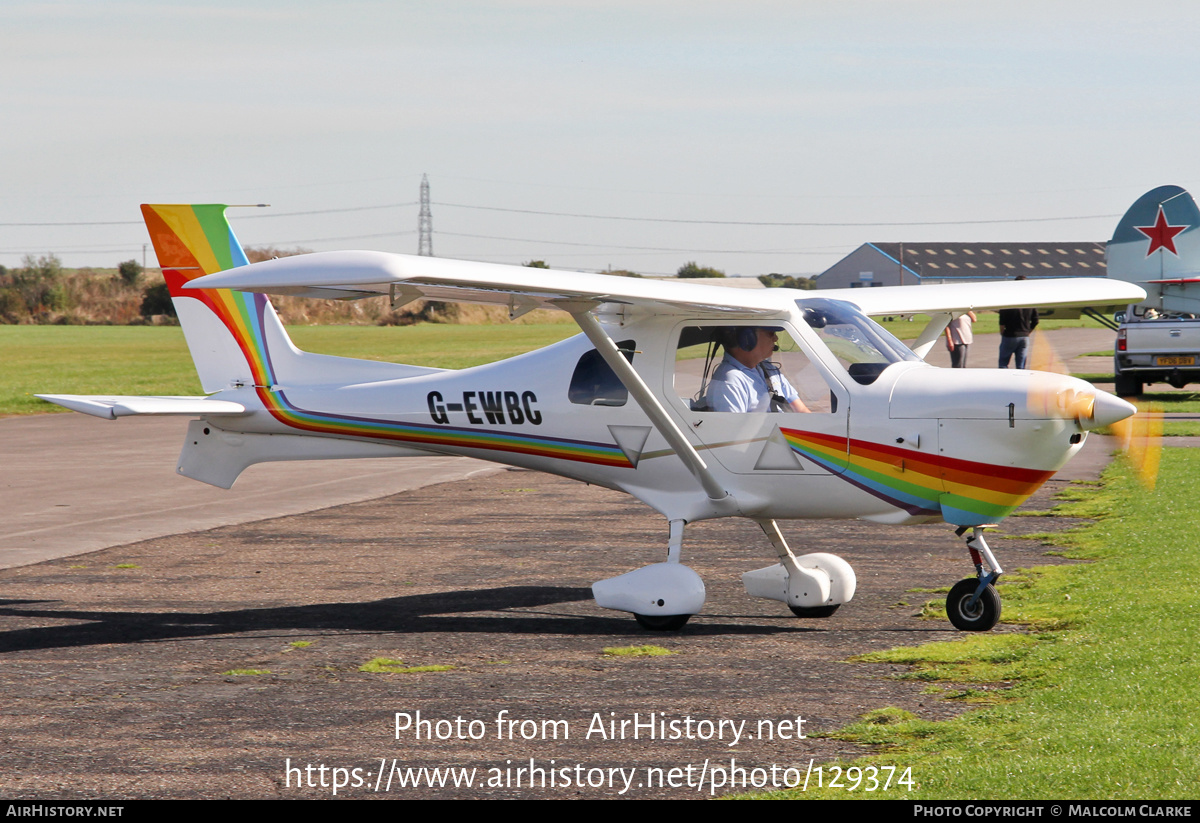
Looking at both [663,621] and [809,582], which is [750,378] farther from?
[663,621]

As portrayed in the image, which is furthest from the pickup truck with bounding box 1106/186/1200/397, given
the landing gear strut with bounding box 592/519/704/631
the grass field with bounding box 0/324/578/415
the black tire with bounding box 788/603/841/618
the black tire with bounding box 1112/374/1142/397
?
the grass field with bounding box 0/324/578/415

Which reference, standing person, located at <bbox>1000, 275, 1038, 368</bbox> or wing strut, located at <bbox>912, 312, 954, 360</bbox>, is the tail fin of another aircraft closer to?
standing person, located at <bbox>1000, 275, 1038, 368</bbox>

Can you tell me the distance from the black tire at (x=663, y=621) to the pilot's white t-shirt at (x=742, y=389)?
1.47 meters

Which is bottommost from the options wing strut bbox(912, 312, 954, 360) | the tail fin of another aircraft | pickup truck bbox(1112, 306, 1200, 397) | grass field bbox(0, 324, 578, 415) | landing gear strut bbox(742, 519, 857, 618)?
grass field bbox(0, 324, 578, 415)

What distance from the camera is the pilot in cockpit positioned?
27.8ft

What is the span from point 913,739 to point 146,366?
4028 cm

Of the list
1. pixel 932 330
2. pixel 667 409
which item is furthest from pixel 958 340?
pixel 667 409

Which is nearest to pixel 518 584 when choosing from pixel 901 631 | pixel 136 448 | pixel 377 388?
pixel 377 388

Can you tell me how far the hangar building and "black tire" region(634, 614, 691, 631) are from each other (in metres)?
113

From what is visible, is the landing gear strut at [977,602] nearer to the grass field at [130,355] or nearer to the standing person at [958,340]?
the standing person at [958,340]

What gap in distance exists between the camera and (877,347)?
8406mm

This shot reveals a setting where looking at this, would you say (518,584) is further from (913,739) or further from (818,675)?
(913,739)

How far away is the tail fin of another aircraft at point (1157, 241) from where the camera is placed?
91.8 ft

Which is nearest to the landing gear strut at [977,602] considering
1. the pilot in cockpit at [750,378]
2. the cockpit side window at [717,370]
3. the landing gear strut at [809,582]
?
the landing gear strut at [809,582]
